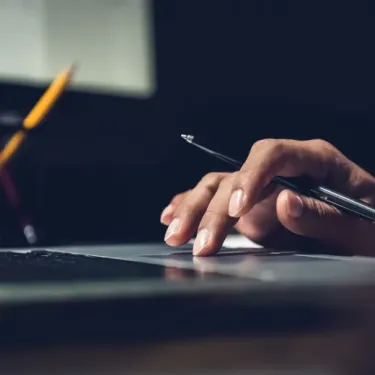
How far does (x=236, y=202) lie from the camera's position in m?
0.41

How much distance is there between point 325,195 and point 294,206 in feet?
0.07

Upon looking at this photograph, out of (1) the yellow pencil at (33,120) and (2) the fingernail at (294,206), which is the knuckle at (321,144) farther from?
(1) the yellow pencil at (33,120)

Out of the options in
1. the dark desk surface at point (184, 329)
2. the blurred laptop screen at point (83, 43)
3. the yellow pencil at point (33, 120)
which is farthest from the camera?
the blurred laptop screen at point (83, 43)

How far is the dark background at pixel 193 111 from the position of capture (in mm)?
863

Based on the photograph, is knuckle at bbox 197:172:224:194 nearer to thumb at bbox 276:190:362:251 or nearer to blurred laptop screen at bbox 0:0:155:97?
thumb at bbox 276:190:362:251

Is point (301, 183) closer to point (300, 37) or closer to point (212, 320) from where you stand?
point (212, 320)

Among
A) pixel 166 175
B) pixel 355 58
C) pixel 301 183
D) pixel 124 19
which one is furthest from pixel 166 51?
pixel 301 183

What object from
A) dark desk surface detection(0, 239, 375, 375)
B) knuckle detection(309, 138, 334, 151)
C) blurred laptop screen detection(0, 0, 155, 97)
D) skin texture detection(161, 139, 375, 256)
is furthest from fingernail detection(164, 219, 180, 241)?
blurred laptop screen detection(0, 0, 155, 97)

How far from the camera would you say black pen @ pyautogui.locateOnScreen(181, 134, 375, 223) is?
1.37 ft

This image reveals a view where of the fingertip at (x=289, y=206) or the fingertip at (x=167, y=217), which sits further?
the fingertip at (x=167, y=217)

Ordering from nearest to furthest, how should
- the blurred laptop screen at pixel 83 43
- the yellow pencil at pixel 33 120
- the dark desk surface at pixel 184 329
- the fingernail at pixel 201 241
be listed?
the dark desk surface at pixel 184 329, the fingernail at pixel 201 241, the yellow pencil at pixel 33 120, the blurred laptop screen at pixel 83 43

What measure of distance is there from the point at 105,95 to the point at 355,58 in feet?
1.34

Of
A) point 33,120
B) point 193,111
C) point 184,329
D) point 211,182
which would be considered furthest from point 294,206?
point 193,111

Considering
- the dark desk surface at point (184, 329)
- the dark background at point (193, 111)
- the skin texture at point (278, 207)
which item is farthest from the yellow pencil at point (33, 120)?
the dark desk surface at point (184, 329)
